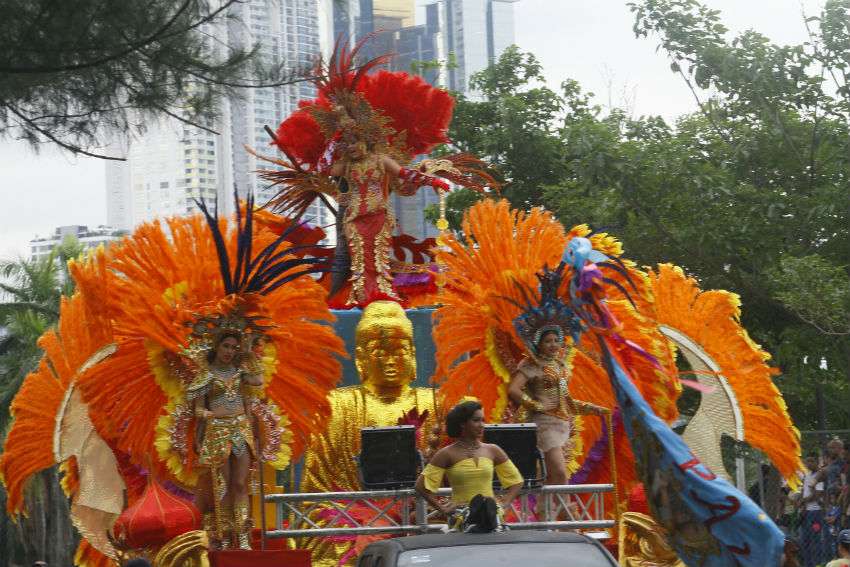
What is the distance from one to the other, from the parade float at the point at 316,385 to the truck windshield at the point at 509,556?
2147 millimetres

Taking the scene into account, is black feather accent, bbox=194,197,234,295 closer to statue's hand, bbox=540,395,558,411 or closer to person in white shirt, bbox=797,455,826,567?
statue's hand, bbox=540,395,558,411

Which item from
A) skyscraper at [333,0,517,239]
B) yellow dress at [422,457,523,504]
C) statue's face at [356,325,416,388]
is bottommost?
yellow dress at [422,457,523,504]

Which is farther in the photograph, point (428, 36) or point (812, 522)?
point (428, 36)

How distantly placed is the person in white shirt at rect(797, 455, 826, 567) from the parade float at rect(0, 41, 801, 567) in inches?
112

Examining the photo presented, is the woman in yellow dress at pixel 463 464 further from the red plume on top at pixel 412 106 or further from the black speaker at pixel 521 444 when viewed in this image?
the red plume on top at pixel 412 106

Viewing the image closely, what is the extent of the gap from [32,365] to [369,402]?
1456 cm

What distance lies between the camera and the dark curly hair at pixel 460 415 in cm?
956

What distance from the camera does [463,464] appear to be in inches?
377

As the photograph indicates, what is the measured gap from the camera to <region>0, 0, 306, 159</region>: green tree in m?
9.23

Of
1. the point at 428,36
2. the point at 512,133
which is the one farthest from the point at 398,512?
the point at 428,36

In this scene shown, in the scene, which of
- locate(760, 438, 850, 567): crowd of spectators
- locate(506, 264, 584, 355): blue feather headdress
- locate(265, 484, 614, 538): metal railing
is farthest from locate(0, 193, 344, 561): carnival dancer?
locate(760, 438, 850, 567): crowd of spectators

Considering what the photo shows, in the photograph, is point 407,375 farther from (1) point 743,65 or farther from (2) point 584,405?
(1) point 743,65

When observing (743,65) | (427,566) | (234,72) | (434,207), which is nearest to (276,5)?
(234,72)

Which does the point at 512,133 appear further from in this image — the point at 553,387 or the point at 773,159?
the point at 553,387
